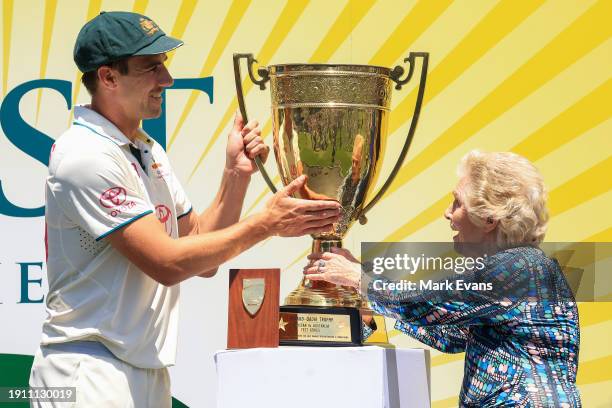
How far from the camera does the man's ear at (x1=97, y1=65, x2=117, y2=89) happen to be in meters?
2.16

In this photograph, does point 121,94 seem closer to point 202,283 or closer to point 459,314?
point 459,314

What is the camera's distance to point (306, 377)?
2.23 meters

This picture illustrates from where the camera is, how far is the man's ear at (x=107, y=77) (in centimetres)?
216

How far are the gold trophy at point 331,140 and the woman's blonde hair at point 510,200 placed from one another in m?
0.26

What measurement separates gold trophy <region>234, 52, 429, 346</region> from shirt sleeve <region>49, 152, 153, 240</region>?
0.46 m

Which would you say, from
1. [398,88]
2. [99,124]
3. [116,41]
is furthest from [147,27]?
[398,88]

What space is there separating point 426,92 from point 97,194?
4.43 ft

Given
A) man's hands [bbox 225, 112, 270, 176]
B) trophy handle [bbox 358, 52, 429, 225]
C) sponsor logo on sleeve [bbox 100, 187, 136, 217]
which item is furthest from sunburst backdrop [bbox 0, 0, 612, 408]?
sponsor logo on sleeve [bbox 100, 187, 136, 217]

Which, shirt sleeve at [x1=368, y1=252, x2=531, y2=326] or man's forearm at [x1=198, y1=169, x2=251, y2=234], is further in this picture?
man's forearm at [x1=198, y1=169, x2=251, y2=234]

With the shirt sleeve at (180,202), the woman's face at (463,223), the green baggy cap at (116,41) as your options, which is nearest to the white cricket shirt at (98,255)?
the green baggy cap at (116,41)

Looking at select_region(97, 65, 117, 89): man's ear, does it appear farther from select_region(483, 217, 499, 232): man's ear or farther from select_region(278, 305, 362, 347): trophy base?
select_region(483, 217, 499, 232): man's ear

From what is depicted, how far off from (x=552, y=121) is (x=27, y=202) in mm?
1605

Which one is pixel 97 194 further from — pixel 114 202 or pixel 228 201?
pixel 228 201

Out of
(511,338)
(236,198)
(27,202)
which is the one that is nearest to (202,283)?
(27,202)
